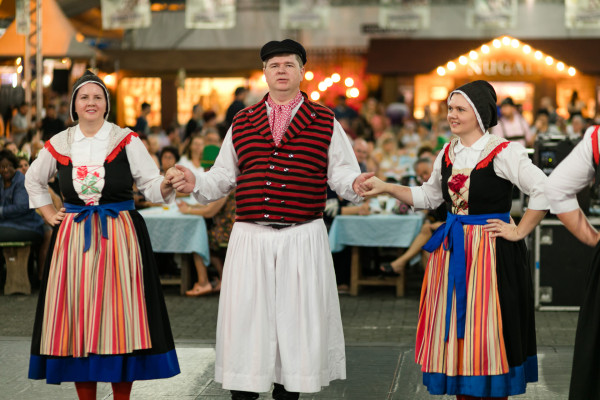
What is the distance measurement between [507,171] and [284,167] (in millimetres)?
1111

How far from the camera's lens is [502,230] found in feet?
15.9

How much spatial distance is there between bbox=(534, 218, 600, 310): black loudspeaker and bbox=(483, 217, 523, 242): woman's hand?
3.79m

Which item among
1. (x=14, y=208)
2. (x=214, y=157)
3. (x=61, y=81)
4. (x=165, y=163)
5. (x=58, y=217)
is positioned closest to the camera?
(x=58, y=217)

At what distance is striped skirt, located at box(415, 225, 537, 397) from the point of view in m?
4.82

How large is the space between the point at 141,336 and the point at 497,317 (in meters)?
1.79

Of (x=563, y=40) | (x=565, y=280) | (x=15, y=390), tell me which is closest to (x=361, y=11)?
(x=563, y=40)

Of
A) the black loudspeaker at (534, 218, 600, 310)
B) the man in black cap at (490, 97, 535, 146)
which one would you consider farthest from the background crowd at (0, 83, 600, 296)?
the black loudspeaker at (534, 218, 600, 310)

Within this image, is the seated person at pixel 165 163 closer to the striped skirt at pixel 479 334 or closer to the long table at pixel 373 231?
the long table at pixel 373 231

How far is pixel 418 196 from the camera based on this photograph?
5121mm

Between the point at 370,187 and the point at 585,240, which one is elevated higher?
the point at 370,187

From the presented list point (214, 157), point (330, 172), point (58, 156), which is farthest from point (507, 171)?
point (214, 157)

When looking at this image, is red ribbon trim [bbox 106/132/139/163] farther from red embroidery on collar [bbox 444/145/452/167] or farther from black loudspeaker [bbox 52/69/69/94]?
black loudspeaker [bbox 52/69/69/94]

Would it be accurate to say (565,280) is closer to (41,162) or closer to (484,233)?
(484,233)

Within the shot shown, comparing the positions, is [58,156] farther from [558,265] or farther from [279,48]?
[558,265]
